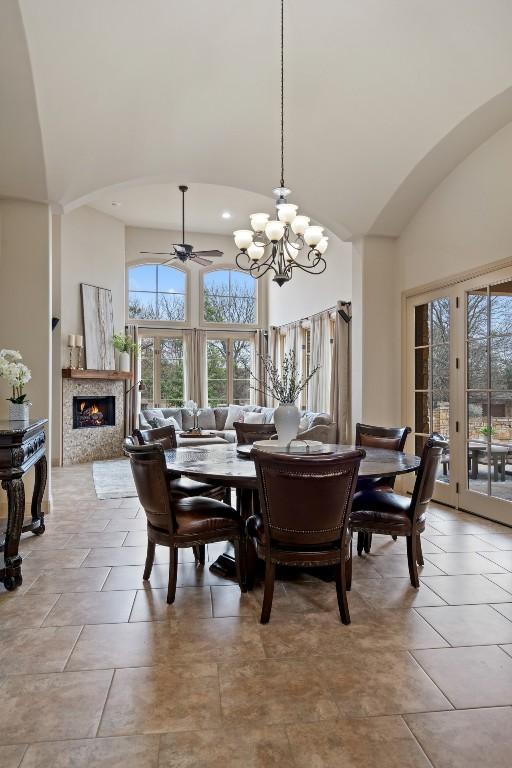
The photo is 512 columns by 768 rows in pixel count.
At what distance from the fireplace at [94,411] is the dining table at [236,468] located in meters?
5.41

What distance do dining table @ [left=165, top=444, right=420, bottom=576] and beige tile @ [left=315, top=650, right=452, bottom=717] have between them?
0.85 metres

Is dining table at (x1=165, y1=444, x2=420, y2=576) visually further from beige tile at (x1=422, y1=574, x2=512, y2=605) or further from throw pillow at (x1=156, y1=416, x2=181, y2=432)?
throw pillow at (x1=156, y1=416, x2=181, y2=432)

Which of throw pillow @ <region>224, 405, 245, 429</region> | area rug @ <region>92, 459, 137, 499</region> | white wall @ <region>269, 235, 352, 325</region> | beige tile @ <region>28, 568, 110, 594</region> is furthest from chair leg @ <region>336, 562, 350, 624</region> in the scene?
throw pillow @ <region>224, 405, 245, 429</region>

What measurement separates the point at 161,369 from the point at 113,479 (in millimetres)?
3876

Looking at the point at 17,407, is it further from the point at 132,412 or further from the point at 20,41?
the point at 132,412

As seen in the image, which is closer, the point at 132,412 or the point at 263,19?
the point at 263,19

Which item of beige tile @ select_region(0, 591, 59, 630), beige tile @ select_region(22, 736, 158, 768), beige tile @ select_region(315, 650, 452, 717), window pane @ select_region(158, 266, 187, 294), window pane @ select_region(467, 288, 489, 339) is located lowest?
beige tile @ select_region(0, 591, 59, 630)

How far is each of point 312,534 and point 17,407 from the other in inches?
99.3

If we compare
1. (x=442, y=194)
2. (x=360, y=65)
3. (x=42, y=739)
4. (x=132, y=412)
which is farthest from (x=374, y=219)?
(x=132, y=412)

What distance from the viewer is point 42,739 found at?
65.2 inches

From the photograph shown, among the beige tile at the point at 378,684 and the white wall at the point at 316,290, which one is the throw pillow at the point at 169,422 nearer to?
the white wall at the point at 316,290

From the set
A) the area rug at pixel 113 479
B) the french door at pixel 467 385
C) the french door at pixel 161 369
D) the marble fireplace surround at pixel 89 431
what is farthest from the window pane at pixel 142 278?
the french door at pixel 467 385

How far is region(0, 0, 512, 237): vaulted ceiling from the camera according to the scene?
131 inches

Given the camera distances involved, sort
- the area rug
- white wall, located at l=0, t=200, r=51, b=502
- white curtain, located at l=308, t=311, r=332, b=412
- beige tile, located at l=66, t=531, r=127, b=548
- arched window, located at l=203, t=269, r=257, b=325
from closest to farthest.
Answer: beige tile, located at l=66, t=531, r=127, b=548, white wall, located at l=0, t=200, r=51, b=502, the area rug, white curtain, located at l=308, t=311, r=332, b=412, arched window, located at l=203, t=269, r=257, b=325
